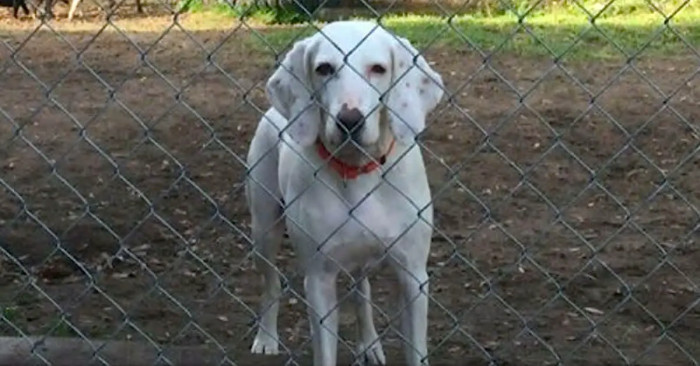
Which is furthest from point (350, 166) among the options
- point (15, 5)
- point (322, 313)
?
point (15, 5)

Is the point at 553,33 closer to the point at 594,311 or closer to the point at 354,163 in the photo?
the point at 594,311

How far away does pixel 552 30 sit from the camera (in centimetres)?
1247

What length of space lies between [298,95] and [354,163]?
0.77ft

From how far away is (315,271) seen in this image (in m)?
3.77

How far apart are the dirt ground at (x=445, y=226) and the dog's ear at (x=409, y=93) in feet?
0.79

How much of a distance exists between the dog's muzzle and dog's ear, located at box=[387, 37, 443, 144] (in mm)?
107

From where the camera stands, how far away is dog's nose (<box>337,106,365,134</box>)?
131 inches

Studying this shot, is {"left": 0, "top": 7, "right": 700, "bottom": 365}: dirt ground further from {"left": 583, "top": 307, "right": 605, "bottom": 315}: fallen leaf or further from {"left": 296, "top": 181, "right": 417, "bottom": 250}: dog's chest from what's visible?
{"left": 296, "top": 181, "right": 417, "bottom": 250}: dog's chest

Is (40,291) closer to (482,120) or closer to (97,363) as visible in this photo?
(97,363)

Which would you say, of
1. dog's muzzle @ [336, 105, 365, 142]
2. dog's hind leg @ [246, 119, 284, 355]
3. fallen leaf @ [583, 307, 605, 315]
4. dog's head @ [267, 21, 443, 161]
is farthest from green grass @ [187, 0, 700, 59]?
dog's muzzle @ [336, 105, 365, 142]

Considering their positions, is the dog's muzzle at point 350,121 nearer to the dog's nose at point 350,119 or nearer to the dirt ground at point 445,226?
the dog's nose at point 350,119

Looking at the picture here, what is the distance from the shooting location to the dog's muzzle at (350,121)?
332 centimetres

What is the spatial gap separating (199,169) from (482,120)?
1952 mm

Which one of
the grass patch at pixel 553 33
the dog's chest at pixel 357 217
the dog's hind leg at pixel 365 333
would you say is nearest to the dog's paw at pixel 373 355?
the dog's hind leg at pixel 365 333
